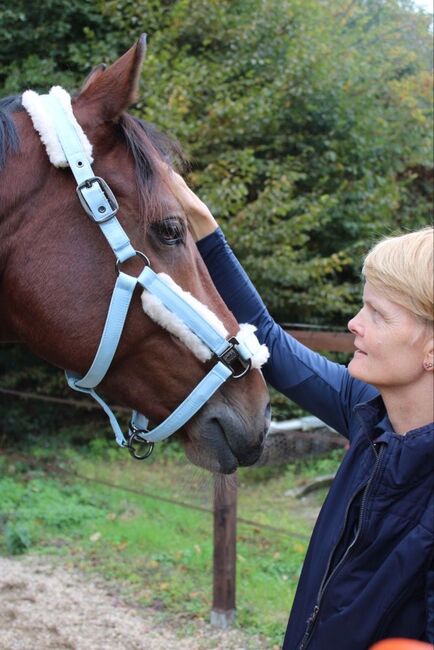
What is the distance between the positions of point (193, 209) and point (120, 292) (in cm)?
38

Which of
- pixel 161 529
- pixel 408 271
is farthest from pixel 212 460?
pixel 161 529

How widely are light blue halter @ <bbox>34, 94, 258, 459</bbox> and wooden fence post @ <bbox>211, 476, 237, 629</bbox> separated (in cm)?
182

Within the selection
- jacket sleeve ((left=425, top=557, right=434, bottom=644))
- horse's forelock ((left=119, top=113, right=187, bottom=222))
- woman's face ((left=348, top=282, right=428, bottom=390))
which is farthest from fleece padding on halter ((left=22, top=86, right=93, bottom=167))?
jacket sleeve ((left=425, top=557, right=434, bottom=644))

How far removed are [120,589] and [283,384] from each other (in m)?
2.67

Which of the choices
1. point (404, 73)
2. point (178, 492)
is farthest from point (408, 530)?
point (404, 73)

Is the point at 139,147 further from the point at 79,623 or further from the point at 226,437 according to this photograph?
the point at 79,623

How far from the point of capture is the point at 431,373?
1368 millimetres

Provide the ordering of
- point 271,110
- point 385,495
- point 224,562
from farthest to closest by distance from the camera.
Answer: point 271,110, point 224,562, point 385,495

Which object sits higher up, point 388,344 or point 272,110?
point 272,110

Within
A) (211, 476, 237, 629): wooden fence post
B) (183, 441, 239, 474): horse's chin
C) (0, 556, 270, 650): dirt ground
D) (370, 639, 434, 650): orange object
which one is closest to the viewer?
(370, 639, 434, 650): orange object

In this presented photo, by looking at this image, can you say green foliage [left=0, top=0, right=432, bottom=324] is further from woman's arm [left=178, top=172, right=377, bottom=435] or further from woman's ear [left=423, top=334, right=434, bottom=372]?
woman's ear [left=423, top=334, right=434, bottom=372]

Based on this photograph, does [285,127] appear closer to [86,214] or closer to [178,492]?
[178,492]

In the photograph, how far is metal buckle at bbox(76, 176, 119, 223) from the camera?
5.93 ft

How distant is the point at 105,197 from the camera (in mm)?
1812
